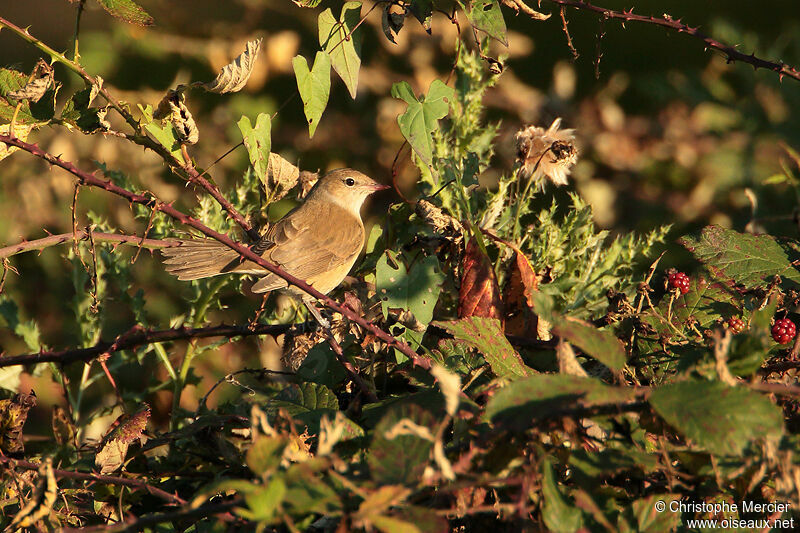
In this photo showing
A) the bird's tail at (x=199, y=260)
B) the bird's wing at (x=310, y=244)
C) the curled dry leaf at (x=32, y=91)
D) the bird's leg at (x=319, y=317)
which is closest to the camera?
the curled dry leaf at (x=32, y=91)

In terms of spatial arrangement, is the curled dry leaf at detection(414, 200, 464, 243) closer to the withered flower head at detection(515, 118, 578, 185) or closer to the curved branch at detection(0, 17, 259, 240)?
the withered flower head at detection(515, 118, 578, 185)

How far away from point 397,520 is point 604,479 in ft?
1.91

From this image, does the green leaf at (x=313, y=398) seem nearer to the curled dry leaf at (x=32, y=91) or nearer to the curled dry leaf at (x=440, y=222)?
the curled dry leaf at (x=440, y=222)

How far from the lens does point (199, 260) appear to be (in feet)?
9.05

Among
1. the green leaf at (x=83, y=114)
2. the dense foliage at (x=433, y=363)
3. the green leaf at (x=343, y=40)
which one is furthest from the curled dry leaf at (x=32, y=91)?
the green leaf at (x=343, y=40)

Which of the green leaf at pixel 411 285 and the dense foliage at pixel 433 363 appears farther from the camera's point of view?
the green leaf at pixel 411 285

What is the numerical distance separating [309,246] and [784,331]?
2.21 meters

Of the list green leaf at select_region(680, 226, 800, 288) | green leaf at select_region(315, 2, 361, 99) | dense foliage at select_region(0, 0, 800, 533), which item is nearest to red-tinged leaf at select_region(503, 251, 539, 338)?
dense foliage at select_region(0, 0, 800, 533)

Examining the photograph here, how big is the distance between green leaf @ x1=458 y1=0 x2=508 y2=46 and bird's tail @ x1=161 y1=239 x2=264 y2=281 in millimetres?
1185

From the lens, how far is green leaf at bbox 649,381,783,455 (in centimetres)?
115

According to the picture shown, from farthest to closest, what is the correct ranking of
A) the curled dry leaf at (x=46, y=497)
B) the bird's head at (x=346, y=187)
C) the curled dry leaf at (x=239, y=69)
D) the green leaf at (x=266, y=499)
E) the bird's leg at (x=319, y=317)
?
the bird's head at (x=346, y=187)
the bird's leg at (x=319, y=317)
the curled dry leaf at (x=239, y=69)
the curled dry leaf at (x=46, y=497)
the green leaf at (x=266, y=499)

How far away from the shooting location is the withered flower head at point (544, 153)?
8.01 ft

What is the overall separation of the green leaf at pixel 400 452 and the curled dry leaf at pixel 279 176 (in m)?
1.32

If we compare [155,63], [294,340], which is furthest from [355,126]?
[294,340]
